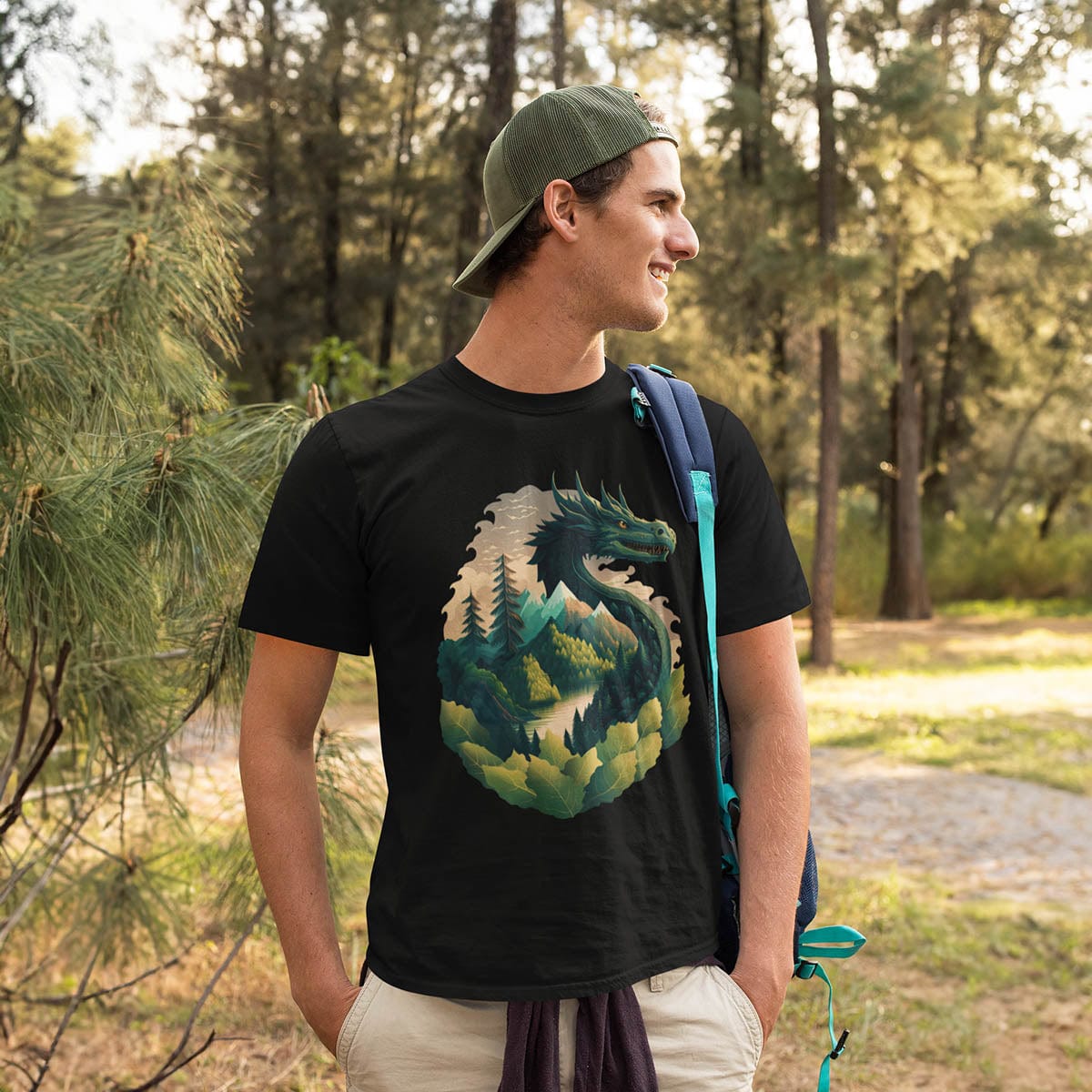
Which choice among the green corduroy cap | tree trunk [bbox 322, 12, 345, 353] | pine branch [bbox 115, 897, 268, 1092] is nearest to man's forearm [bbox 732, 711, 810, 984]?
the green corduroy cap

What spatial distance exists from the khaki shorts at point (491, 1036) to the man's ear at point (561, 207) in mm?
925

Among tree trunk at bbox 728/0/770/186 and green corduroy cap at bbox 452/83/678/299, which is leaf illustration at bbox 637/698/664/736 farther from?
tree trunk at bbox 728/0/770/186

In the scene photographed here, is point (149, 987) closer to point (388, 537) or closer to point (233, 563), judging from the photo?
point (233, 563)

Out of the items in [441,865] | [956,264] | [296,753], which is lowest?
[441,865]

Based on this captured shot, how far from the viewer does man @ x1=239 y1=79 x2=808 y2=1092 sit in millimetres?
1477

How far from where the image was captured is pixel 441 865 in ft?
4.86

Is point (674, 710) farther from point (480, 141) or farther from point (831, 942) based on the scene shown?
point (480, 141)

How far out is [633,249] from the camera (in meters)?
1.58

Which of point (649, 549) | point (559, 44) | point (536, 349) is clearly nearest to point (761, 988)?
point (649, 549)

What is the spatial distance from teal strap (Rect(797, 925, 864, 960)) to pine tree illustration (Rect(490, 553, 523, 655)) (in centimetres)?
63

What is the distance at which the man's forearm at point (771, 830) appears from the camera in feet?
5.20

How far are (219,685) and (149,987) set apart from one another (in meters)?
2.36

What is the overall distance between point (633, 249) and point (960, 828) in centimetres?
600

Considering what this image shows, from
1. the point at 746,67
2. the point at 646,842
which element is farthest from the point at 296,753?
the point at 746,67
